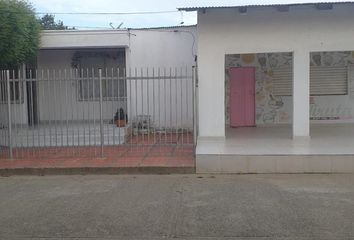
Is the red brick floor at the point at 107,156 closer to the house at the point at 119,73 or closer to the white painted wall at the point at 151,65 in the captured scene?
the house at the point at 119,73

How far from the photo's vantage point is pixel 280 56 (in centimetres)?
1655

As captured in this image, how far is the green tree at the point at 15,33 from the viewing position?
1290 cm

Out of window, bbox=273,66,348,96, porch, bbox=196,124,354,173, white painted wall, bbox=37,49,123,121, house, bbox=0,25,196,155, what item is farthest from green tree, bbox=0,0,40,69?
window, bbox=273,66,348,96

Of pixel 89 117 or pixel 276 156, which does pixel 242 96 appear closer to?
pixel 89 117

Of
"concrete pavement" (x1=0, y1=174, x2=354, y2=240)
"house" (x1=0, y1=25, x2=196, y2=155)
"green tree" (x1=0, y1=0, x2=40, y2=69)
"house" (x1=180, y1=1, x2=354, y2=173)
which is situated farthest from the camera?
"house" (x1=0, y1=25, x2=196, y2=155)

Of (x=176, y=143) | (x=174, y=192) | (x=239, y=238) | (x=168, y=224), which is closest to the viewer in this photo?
(x=239, y=238)

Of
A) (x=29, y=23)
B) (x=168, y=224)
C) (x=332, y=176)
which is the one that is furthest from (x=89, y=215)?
(x=29, y=23)

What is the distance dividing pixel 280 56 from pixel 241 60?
4.16 ft

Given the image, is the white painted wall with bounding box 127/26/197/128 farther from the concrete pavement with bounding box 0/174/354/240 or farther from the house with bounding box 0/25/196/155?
the concrete pavement with bounding box 0/174/354/240

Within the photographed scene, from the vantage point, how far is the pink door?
1633 cm

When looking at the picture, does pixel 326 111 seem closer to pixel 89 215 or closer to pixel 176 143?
pixel 176 143

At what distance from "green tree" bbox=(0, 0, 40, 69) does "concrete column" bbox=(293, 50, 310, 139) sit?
7.05m

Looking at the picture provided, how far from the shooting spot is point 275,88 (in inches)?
656

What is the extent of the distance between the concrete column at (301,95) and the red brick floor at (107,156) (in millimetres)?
2783
